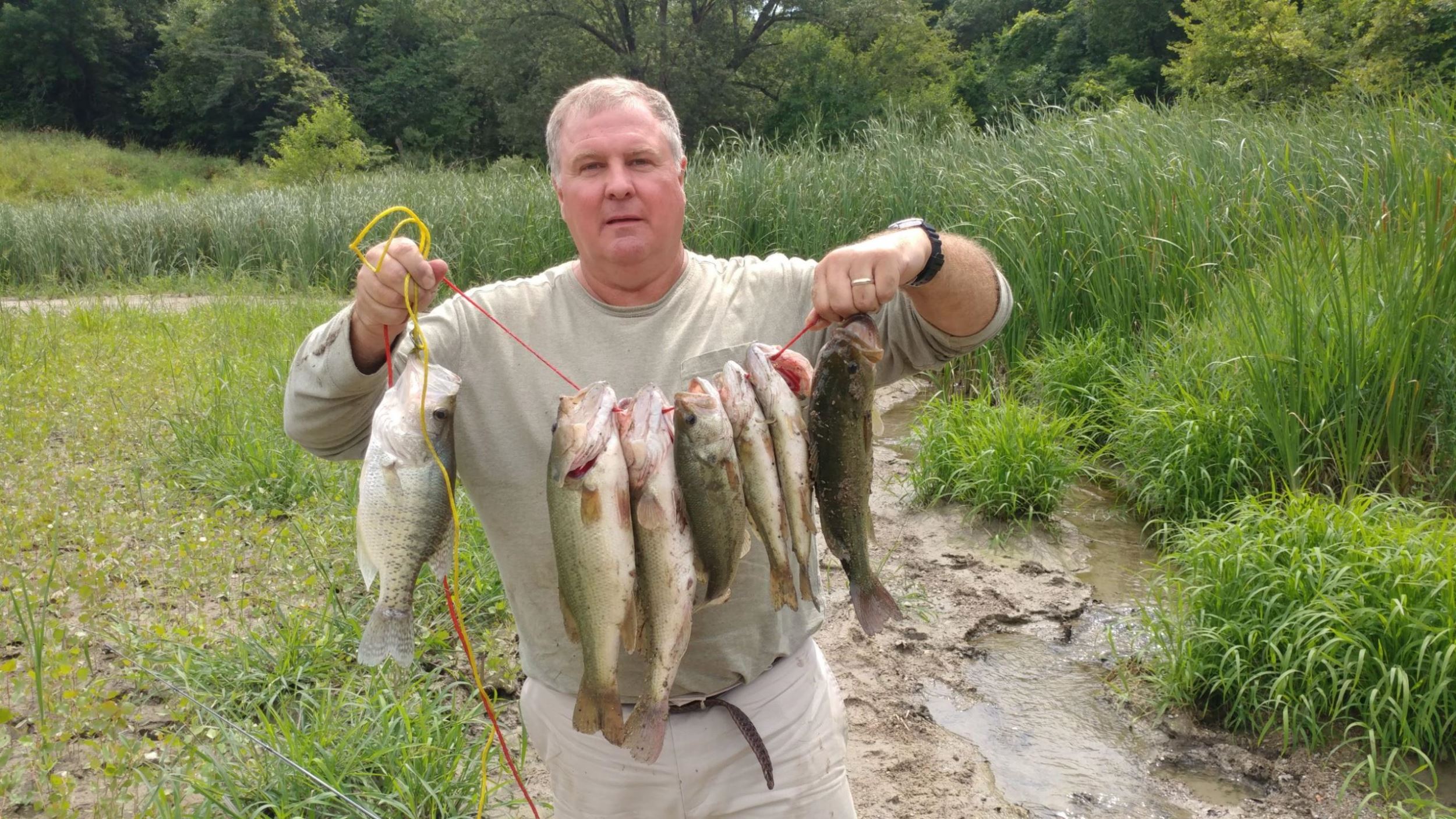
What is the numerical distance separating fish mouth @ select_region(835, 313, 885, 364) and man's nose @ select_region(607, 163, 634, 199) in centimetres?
68

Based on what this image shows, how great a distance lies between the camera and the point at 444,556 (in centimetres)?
232

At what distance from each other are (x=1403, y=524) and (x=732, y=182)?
8.48 m

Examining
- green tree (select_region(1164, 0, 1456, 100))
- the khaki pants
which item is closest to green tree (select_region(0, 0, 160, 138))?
green tree (select_region(1164, 0, 1456, 100))

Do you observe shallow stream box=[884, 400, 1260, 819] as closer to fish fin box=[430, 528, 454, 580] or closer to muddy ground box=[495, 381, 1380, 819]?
muddy ground box=[495, 381, 1380, 819]

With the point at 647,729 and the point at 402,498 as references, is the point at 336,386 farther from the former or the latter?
the point at 647,729

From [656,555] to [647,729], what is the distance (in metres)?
0.38

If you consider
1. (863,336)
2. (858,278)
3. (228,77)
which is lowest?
(863,336)

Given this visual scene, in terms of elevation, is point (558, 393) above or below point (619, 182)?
below

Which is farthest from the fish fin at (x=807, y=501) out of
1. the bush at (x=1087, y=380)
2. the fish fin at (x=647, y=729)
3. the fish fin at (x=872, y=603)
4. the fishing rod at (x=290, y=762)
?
the bush at (x=1087, y=380)

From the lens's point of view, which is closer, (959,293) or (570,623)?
(570,623)

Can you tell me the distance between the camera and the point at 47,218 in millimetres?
17547

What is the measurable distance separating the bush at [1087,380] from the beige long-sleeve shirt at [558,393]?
4980mm

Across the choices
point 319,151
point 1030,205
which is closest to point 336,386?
point 1030,205

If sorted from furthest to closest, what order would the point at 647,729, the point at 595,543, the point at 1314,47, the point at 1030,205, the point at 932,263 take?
the point at 1314,47
the point at 1030,205
the point at 932,263
the point at 647,729
the point at 595,543
